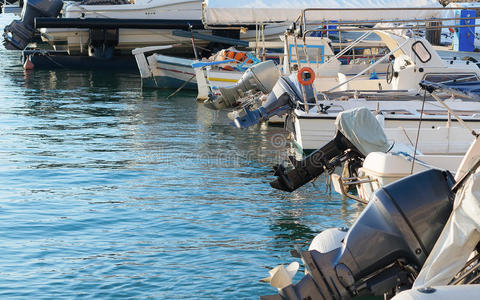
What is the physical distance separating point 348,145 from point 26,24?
26930mm

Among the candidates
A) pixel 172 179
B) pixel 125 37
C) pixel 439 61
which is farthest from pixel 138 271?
pixel 125 37

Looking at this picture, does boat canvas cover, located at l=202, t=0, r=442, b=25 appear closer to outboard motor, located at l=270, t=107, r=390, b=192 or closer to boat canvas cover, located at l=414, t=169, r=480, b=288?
outboard motor, located at l=270, t=107, r=390, b=192

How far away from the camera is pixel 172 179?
13.0m

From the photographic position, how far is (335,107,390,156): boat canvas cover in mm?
9719

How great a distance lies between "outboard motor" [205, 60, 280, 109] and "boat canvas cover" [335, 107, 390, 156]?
27.8 ft

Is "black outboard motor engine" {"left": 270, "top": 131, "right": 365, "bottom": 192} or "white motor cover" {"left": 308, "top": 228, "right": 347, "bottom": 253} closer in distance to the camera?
"white motor cover" {"left": 308, "top": 228, "right": 347, "bottom": 253}

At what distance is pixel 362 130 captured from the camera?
973cm

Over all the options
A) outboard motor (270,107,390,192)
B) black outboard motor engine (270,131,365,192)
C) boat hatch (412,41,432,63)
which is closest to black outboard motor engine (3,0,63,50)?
boat hatch (412,41,432,63)

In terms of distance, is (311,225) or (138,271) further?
(311,225)

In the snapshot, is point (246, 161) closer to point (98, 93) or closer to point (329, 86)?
point (329, 86)

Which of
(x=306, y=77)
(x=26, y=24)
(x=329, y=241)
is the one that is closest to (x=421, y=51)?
(x=306, y=77)

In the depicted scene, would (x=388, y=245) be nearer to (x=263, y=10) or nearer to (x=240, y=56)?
(x=263, y=10)

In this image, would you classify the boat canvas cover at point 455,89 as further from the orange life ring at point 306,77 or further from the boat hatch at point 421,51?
the boat hatch at point 421,51

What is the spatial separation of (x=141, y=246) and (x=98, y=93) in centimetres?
1640
